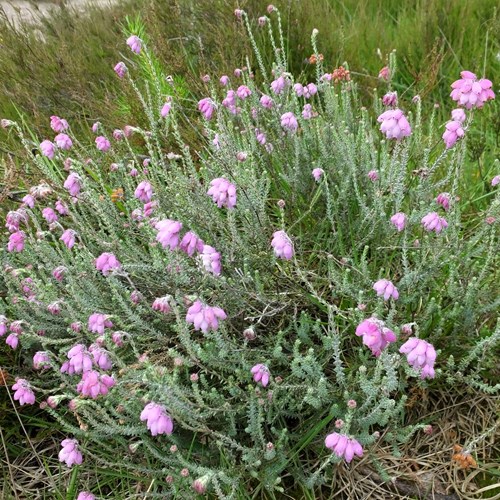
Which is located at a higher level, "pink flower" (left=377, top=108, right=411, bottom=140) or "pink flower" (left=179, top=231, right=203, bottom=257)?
"pink flower" (left=377, top=108, right=411, bottom=140)

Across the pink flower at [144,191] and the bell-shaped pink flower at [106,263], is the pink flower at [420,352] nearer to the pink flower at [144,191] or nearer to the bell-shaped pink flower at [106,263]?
the bell-shaped pink flower at [106,263]

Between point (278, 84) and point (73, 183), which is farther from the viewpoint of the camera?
point (278, 84)

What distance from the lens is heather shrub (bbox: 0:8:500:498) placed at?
5.59 feet

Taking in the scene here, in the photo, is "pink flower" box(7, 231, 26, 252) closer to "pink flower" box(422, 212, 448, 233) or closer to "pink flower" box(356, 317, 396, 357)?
"pink flower" box(356, 317, 396, 357)

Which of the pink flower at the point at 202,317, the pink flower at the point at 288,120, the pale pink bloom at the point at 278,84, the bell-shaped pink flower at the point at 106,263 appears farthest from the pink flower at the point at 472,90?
the bell-shaped pink flower at the point at 106,263

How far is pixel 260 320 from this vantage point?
1979 millimetres

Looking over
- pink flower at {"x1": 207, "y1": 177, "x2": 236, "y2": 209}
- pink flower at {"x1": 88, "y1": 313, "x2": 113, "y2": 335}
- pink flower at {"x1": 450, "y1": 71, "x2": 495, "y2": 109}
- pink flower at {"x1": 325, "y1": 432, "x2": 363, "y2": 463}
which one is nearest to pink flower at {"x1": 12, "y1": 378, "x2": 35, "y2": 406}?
pink flower at {"x1": 88, "y1": 313, "x2": 113, "y2": 335}

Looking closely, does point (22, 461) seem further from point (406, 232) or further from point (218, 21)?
point (218, 21)

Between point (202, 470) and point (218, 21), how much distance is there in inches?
126

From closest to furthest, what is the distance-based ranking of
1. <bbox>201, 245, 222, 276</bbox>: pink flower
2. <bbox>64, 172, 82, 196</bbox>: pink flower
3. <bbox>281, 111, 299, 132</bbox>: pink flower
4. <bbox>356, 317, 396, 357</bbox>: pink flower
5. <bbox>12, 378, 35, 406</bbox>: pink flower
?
<bbox>356, 317, 396, 357</bbox>: pink flower, <bbox>201, 245, 222, 276</bbox>: pink flower, <bbox>12, 378, 35, 406</bbox>: pink flower, <bbox>64, 172, 82, 196</bbox>: pink flower, <bbox>281, 111, 299, 132</bbox>: pink flower

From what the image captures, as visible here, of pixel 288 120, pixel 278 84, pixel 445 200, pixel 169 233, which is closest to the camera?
pixel 169 233

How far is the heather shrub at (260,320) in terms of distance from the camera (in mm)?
1705

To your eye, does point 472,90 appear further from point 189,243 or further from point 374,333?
point 189,243

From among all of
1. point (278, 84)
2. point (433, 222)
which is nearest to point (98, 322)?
point (433, 222)
